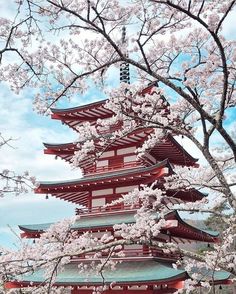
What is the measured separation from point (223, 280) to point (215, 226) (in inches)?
715

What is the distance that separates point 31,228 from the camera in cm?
1546

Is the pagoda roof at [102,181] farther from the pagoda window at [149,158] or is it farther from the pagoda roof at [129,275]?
the pagoda roof at [129,275]

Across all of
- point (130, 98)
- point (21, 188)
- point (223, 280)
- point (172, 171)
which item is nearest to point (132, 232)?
point (130, 98)

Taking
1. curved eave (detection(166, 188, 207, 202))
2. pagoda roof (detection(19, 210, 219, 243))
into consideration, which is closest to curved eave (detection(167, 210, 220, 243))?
pagoda roof (detection(19, 210, 219, 243))

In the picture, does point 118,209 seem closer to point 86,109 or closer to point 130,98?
point 86,109

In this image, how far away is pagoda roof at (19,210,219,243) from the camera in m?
12.7

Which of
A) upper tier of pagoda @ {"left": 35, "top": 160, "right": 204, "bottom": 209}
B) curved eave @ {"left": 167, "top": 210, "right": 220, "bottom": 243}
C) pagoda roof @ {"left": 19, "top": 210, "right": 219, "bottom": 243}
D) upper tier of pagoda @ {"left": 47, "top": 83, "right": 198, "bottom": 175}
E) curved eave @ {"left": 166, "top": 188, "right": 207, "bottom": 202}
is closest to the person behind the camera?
curved eave @ {"left": 167, "top": 210, "right": 220, "bottom": 243}

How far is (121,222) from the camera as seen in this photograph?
13.1 meters

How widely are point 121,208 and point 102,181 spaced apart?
1.19 meters

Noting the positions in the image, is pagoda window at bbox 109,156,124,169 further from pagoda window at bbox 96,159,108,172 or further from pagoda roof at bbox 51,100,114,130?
pagoda roof at bbox 51,100,114,130

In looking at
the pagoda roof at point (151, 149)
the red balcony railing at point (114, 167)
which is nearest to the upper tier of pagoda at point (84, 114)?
the pagoda roof at point (151, 149)

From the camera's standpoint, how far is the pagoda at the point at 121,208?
12.3 m

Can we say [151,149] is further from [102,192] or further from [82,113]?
[82,113]

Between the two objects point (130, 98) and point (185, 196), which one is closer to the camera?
point (130, 98)
